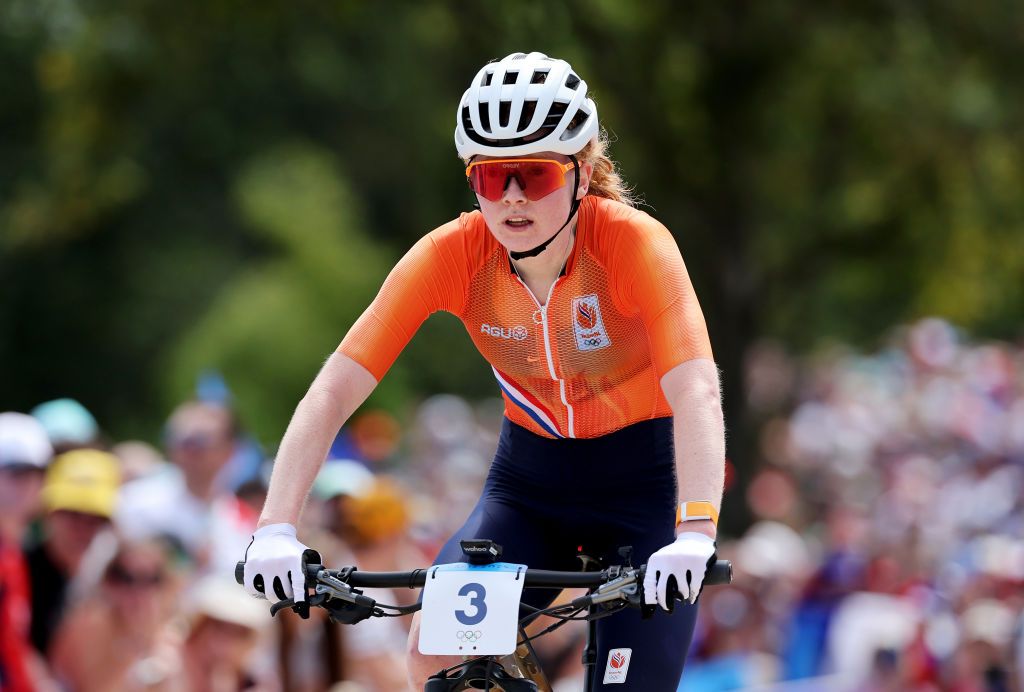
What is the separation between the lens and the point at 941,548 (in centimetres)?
1344

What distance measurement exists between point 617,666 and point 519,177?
4.64 ft

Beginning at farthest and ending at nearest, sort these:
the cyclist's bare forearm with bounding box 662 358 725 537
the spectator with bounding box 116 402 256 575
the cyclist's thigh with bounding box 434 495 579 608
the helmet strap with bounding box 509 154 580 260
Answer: the spectator with bounding box 116 402 256 575
the cyclist's thigh with bounding box 434 495 579 608
the helmet strap with bounding box 509 154 580 260
the cyclist's bare forearm with bounding box 662 358 725 537

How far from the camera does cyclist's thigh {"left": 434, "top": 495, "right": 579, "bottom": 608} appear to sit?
4.76 metres

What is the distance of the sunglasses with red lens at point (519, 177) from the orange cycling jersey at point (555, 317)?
0.28m

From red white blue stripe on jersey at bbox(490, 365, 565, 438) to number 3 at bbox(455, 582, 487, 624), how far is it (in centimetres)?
92

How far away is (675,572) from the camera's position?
154 inches

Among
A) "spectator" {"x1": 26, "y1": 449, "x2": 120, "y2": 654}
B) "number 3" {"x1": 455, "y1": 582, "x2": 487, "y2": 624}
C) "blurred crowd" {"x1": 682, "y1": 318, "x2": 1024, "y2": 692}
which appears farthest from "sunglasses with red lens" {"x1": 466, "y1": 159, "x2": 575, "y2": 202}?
"blurred crowd" {"x1": 682, "y1": 318, "x2": 1024, "y2": 692}

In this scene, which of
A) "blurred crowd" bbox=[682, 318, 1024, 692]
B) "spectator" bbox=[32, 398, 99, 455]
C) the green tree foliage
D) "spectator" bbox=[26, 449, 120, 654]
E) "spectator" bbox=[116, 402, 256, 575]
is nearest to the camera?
"spectator" bbox=[26, 449, 120, 654]

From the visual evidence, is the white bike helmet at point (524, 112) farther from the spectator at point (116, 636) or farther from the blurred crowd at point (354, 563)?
the spectator at point (116, 636)

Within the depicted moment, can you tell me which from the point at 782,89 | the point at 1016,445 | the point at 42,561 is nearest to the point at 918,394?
the point at 1016,445

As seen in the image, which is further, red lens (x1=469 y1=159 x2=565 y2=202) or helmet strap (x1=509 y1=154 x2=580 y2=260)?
helmet strap (x1=509 y1=154 x2=580 y2=260)

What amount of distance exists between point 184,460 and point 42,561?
1.39 m

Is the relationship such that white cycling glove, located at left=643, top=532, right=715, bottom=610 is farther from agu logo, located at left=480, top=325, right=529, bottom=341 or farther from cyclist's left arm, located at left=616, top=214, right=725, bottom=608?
agu logo, located at left=480, top=325, right=529, bottom=341

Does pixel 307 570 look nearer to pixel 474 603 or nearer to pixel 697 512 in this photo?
pixel 474 603
